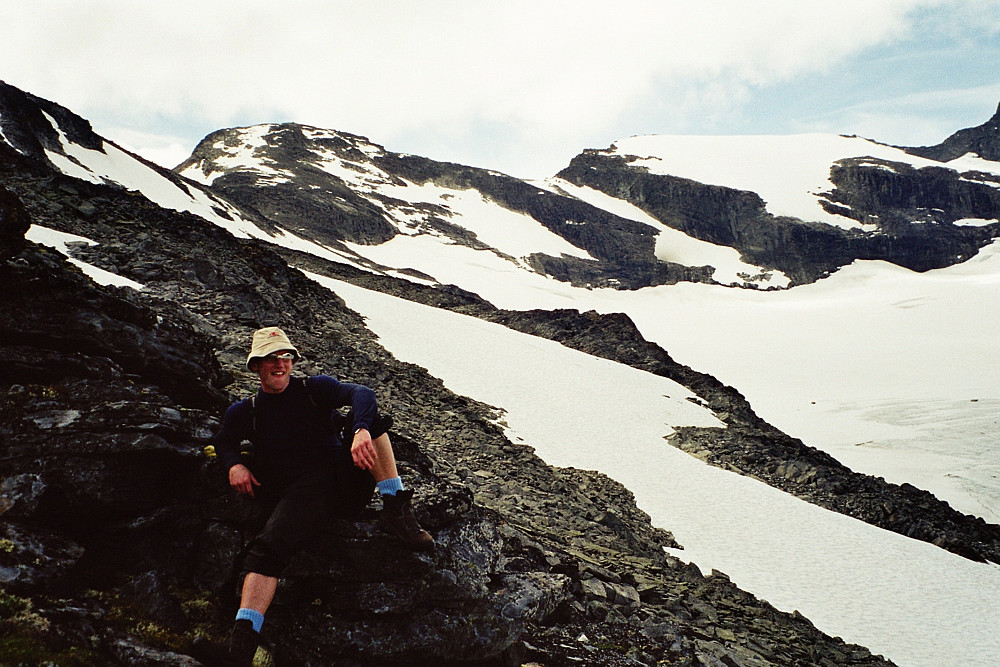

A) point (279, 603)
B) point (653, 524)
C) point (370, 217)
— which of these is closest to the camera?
point (279, 603)

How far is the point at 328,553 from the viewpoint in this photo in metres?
5.38

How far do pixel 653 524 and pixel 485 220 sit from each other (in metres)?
91.2

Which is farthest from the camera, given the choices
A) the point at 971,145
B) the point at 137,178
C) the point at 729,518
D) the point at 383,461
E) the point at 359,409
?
the point at 971,145

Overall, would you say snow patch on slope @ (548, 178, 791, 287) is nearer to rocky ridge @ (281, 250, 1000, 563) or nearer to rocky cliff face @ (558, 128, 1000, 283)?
rocky cliff face @ (558, 128, 1000, 283)

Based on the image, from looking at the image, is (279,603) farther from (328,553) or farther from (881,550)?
(881,550)

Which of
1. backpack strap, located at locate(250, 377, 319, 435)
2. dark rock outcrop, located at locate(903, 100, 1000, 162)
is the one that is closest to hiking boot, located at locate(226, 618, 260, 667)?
backpack strap, located at locate(250, 377, 319, 435)

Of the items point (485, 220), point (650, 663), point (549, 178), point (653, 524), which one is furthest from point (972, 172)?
point (650, 663)

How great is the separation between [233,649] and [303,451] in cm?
159

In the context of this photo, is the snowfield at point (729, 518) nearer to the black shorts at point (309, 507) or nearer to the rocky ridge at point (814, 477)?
the rocky ridge at point (814, 477)

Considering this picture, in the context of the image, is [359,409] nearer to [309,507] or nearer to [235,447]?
[309,507]

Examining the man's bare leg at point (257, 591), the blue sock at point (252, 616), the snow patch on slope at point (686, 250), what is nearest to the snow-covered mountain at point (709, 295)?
the snow patch on slope at point (686, 250)

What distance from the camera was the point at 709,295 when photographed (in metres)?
83.6

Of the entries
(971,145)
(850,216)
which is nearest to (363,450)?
(850,216)

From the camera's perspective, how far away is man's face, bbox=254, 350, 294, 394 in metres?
5.08
